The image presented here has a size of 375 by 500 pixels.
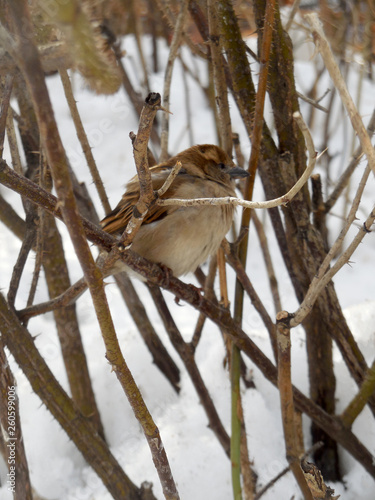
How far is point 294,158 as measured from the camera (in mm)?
1977

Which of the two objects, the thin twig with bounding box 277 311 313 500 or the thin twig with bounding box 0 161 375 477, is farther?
the thin twig with bounding box 277 311 313 500

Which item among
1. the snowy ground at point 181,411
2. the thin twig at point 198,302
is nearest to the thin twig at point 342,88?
the thin twig at point 198,302

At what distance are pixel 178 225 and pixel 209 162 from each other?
39 centimetres

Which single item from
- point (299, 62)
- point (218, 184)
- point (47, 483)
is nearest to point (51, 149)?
point (218, 184)

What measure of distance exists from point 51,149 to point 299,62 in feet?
16.3

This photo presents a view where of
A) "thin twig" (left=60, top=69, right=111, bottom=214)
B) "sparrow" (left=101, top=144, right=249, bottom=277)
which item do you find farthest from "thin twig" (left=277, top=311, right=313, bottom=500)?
"thin twig" (left=60, top=69, right=111, bottom=214)

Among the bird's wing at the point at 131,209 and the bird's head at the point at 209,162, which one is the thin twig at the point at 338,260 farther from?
the bird's head at the point at 209,162

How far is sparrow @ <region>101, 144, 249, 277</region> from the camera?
2.13 metres

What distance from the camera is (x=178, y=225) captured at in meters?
2.14

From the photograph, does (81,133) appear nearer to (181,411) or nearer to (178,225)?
(178,225)

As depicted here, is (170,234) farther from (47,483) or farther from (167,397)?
(47,483)

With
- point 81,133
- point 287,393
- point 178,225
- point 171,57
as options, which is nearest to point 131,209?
point 178,225

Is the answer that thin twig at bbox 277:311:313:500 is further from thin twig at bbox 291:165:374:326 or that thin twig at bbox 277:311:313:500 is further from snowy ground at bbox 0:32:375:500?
snowy ground at bbox 0:32:375:500

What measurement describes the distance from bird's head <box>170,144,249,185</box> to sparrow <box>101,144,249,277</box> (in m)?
0.06
